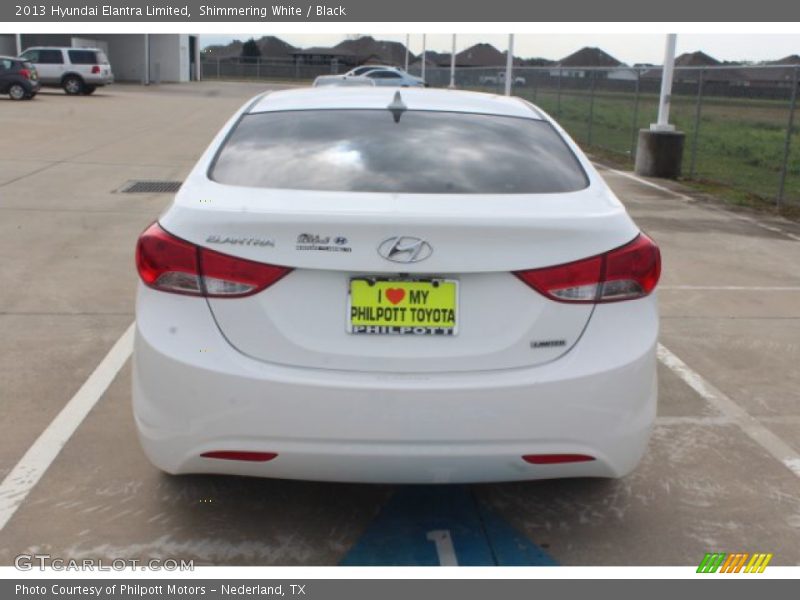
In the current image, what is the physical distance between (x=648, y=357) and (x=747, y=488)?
116cm

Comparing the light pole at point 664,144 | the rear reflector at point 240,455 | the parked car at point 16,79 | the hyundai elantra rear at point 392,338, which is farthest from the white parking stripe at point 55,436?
the parked car at point 16,79

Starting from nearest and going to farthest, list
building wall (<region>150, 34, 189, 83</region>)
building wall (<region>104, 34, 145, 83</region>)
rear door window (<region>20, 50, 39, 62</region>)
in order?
rear door window (<region>20, 50, 39, 62</region>), building wall (<region>104, 34, 145, 83</region>), building wall (<region>150, 34, 189, 83</region>)

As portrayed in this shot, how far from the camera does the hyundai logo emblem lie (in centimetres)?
288

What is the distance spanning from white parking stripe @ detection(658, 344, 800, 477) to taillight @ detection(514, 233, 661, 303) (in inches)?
61.8

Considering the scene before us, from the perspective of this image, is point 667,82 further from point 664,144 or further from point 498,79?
point 498,79

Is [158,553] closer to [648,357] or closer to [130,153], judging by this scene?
[648,357]

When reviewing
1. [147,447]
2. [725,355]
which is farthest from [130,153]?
[147,447]

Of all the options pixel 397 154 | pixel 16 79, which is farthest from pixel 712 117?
pixel 16 79

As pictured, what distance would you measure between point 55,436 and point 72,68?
36439 millimetres

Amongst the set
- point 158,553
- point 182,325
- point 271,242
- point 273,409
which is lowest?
point 158,553

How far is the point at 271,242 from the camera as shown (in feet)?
9.58

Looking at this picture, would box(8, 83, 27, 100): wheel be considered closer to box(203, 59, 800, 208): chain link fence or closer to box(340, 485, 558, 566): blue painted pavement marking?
box(203, 59, 800, 208): chain link fence

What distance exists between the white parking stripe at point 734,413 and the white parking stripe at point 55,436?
3.23m

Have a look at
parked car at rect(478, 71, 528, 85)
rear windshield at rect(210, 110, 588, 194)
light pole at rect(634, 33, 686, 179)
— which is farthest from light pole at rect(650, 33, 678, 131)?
parked car at rect(478, 71, 528, 85)
